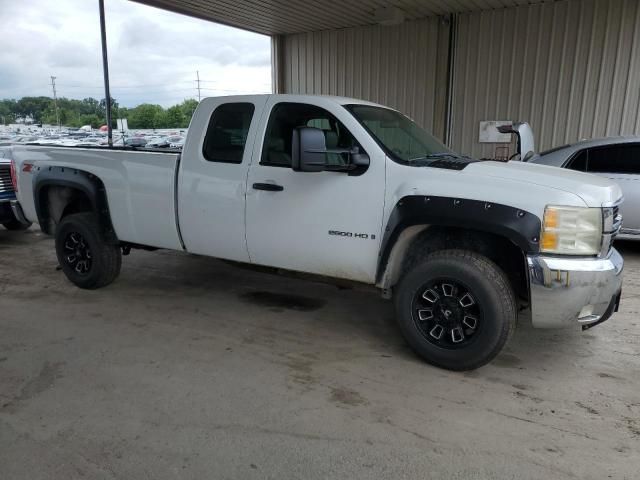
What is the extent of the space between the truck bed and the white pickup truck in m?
0.02

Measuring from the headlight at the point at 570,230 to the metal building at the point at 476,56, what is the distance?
7.80 metres

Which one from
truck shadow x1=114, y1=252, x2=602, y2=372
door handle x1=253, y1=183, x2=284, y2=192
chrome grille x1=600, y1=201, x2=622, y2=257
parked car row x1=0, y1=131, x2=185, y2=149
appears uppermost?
parked car row x1=0, y1=131, x2=185, y2=149

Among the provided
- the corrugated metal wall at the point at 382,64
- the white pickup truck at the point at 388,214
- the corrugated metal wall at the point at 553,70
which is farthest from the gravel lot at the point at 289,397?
the corrugated metal wall at the point at 382,64

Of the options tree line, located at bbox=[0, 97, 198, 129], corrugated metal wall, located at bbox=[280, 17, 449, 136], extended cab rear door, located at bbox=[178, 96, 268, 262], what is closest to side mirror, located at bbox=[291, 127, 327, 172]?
extended cab rear door, located at bbox=[178, 96, 268, 262]

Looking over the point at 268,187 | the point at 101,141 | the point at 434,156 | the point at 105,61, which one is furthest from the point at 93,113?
the point at 434,156

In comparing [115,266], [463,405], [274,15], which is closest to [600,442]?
[463,405]

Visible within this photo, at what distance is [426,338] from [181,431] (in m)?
1.84

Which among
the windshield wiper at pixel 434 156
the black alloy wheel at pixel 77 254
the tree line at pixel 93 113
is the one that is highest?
the tree line at pixel 93 113

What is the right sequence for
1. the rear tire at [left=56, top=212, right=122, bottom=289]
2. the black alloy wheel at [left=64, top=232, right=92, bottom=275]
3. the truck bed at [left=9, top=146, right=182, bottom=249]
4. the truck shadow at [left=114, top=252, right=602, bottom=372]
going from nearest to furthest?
1. the truck shadow at [left=114, top=252, right=602, bottom=372]
2. the truck bed at [left=9, top=146, right=182, bottom=249]
3. the rear tire at [left=56, top=212, right=122, bottom=289]
4. the black alloy wheel at [left=64, top=232, right=92, bottom=275]

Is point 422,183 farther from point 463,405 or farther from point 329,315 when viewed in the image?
point 329,315

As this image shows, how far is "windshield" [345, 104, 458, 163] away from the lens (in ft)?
13.0

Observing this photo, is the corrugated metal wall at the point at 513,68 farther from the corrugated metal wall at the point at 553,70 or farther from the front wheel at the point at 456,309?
the front wheel at the point at 456,309

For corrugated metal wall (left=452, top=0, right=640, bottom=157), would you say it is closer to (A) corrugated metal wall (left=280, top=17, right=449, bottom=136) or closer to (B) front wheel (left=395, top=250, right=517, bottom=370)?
(A) corrugated metal wall (left=280, top=17, right=449, bottom=136)

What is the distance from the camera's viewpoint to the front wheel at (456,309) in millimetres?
3447
